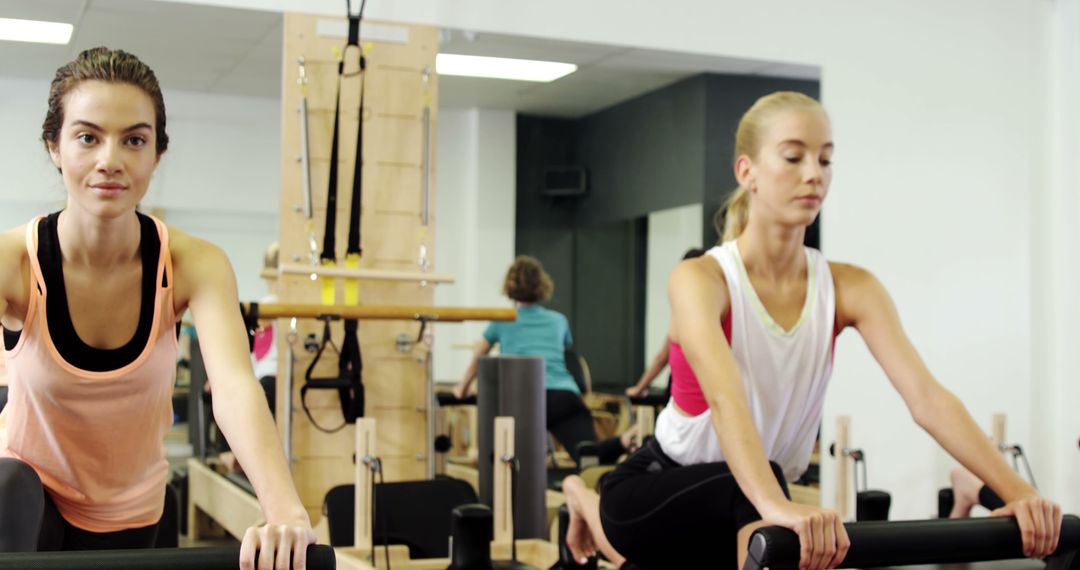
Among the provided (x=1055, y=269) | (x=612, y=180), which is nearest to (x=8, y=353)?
(x=612, y=180)

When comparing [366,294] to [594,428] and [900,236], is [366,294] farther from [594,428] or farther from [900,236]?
[900,236]

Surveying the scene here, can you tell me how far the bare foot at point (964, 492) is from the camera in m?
3.85

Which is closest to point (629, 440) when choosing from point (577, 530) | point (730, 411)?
point (577, 530)

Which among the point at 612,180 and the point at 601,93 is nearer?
the point at 601,93

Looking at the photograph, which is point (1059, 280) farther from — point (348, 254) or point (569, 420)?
point (348, 254)

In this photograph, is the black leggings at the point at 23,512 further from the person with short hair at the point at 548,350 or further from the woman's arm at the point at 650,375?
the woman's arm at the point at 650,375

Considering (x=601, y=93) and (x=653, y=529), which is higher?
(x=601, y=93)

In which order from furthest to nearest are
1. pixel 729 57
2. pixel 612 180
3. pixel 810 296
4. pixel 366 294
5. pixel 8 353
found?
pixel 612 180, pixel 729 57, pixel 366 294, pixel 810 296, pixel 8 353

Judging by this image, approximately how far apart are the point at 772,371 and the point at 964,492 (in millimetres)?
2244

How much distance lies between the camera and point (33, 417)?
5.54 ft

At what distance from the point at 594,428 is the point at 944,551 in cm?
351

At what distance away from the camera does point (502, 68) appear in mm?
4746

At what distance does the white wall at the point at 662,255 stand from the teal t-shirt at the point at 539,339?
1.40 feet

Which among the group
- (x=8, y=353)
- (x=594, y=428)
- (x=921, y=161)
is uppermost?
(x=921, y=161)
